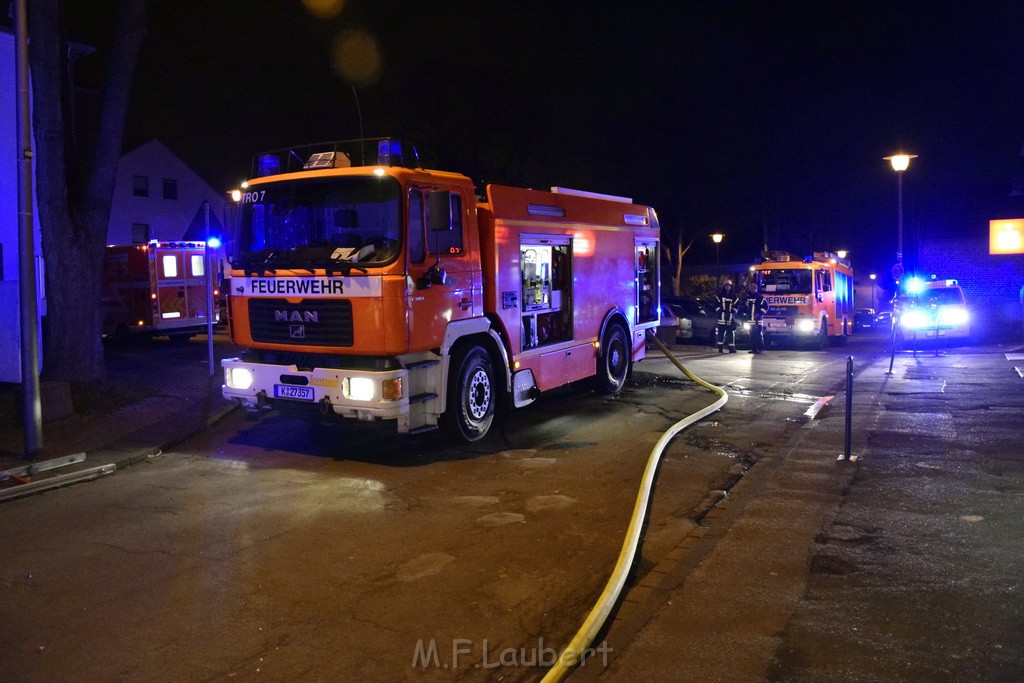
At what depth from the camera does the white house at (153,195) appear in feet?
143

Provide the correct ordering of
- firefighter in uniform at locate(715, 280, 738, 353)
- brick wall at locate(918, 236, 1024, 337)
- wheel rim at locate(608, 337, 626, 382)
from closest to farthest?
wheel rim at locate(608, 337, 626, 382), firefighter in uniform at locate(715, 280, 738, 353), brick wall at locate(918, 236, 1024, 337)

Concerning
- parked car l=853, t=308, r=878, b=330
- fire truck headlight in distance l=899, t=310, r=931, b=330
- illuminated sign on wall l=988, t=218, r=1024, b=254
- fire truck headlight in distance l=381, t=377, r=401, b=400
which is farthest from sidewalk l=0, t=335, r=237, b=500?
parked car l=853, t=308, r=878, b=330

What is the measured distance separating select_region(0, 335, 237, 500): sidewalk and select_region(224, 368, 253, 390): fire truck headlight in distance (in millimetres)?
1114

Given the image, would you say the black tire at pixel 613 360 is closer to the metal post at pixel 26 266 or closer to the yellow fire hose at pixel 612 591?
the yellow fire hose at pixel 612 591

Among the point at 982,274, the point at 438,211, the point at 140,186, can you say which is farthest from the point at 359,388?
the point at 140,186

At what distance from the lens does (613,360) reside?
12.7 meters

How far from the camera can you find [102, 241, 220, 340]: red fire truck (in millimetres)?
20188

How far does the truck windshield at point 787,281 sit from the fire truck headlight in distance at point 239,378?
17.3 m

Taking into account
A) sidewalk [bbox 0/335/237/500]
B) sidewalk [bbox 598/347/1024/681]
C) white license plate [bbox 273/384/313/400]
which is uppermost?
white license plate [bbox 273/384/313/400]

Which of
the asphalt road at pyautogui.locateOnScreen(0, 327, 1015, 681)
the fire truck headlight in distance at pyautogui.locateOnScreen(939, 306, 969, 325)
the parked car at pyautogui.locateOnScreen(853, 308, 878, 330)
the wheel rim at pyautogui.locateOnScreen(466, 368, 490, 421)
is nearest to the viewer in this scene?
the asphalt road at pyautogui.locateOnScreen(0, 327, 1015, 681)

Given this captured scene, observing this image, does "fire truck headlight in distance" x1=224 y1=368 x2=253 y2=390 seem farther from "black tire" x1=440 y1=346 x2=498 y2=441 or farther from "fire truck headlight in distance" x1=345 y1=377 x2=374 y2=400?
"black tire" x1=440 y1=346 x2=498 y2=441

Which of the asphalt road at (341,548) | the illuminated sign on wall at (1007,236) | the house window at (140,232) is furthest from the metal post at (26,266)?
the house window at (140,232)

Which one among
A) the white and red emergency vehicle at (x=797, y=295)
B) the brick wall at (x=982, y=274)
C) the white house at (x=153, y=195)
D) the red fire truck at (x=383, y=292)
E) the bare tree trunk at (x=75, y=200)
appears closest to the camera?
the red fire truck at (x=383, y=292)

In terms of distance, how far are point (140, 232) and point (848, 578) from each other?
152 feet
